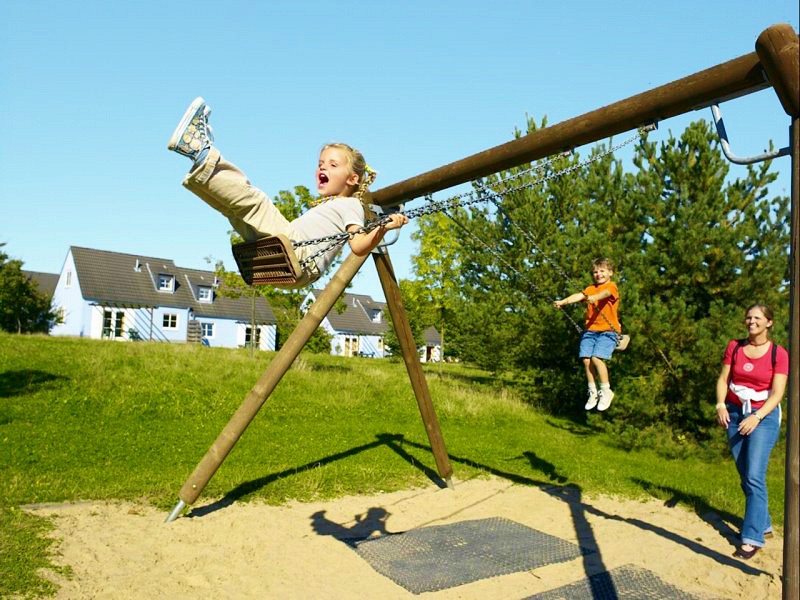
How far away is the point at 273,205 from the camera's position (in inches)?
150

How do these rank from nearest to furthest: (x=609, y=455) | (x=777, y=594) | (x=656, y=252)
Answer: (x=777, y=594) < (x=609, y=455) < (x=656, y=252)

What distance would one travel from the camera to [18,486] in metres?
5.84

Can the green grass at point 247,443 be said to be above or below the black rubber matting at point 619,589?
above

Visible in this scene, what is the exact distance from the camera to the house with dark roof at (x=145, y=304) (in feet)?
103

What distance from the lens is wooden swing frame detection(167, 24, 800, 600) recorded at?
2.24m

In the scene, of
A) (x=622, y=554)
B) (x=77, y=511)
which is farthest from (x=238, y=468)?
(x=622, y=554)

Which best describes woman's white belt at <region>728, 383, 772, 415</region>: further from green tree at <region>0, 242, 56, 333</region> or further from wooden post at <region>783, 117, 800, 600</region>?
green tree at <region>0, 242, 56, 333</region>

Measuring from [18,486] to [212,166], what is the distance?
4.12 meters

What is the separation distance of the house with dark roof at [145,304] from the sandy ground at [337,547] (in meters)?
24.2

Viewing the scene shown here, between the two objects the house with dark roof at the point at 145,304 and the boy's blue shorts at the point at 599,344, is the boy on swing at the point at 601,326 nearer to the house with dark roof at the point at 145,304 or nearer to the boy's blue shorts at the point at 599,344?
the boy's blue shorts at the point at 599,344

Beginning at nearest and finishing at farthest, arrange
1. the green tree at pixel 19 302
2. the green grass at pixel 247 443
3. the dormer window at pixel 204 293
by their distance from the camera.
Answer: the green grass at pixel 247 443
the green tree at pixel 19 302
the dormer window at pixel 204 293

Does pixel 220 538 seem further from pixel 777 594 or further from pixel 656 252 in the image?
pixel 656 252

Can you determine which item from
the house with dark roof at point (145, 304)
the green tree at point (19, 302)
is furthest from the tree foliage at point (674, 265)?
the green tree at point (19, 302)

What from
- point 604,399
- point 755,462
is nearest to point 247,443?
point 604,399
